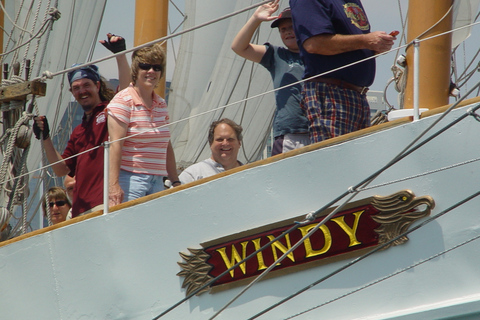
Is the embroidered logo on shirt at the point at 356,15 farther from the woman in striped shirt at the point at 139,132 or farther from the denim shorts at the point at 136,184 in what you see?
the denim shorts at the point at 136,184

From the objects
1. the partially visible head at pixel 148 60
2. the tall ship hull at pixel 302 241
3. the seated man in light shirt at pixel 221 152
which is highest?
the partially visible head at pixel 148 60

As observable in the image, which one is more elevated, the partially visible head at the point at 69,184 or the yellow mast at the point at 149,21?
the yellow mast at the point at 149,21

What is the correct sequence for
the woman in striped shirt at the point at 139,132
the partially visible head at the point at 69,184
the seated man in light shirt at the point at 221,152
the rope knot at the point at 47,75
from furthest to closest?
the partially visible head at the point at 69,184 → the rope knot at the point at 47,75 → the seated man in light shirt at the point at 221,152 → the woman in striped shirt at the point at 139,132

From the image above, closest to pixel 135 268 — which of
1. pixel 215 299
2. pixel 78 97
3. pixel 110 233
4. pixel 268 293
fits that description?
pixel 110 233

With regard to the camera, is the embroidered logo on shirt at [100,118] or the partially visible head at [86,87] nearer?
the embroidered logo on shirt at [100,118]

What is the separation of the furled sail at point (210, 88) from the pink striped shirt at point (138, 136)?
5828 mm

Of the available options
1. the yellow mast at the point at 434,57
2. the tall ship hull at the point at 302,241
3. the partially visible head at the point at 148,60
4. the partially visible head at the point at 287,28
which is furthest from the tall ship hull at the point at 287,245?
the partially visible head at the point at 287,28

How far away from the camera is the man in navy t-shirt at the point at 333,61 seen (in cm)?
359

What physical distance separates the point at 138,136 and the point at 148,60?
16.3 inches

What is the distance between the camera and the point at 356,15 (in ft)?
12.3

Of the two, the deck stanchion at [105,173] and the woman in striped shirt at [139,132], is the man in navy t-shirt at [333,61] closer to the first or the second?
the woman in striped shirt at [139,132]

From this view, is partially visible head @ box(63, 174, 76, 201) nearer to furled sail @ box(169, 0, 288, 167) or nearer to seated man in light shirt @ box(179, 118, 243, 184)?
seated man in light shirt @ box(179, 118, 243, 184)

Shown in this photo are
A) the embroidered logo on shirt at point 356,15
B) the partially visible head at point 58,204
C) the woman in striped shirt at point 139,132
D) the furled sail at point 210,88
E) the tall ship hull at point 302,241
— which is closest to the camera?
the tall ship hull at point 302,241

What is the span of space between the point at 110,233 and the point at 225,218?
74 centimetres
